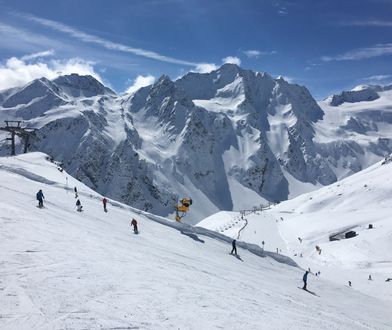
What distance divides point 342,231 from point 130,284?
63.2 metres

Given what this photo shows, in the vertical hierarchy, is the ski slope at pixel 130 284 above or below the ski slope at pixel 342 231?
below

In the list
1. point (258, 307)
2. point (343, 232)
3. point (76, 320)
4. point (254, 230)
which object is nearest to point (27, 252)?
point (76, 320)

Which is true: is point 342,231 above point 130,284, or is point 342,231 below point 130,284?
above

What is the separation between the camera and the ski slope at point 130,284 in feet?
41.5

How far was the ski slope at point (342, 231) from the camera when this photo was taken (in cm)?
4997

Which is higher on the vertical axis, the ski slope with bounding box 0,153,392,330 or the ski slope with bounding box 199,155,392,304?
the ski slope with bounding box 199,155,392,304

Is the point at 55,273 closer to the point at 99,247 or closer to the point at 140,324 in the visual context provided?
the point at 140,324

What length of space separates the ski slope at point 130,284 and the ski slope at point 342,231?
51.5 ft

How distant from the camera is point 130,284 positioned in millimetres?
16297

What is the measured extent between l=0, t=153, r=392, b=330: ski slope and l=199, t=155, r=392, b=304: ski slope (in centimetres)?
1569

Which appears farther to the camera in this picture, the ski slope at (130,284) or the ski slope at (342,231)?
the ski slope at (342,231)

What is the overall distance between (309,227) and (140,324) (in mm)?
72483

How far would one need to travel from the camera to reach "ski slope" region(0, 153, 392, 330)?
41.5 ft

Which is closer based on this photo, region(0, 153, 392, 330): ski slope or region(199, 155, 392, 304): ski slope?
region(0, 153, 392, 330): ski slope
